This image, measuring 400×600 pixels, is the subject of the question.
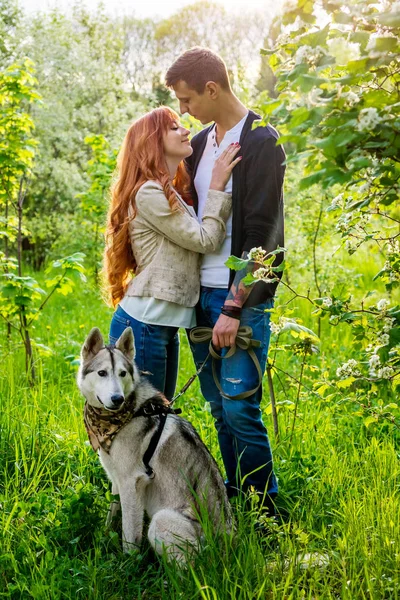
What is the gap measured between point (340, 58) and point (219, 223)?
1.37m

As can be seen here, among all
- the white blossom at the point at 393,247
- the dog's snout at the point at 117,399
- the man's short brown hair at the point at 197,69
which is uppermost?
the man's short brown hair at the point at 197,69

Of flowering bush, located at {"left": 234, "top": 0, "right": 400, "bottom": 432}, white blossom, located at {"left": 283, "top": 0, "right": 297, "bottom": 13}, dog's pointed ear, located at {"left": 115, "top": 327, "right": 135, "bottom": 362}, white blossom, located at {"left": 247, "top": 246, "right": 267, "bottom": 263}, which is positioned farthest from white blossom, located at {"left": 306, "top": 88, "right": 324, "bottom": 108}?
dog's pointed ear, located at {"left": 115, "top": 327, "right": 135, "bottom": 362}

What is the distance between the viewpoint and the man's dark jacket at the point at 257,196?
3.33 m

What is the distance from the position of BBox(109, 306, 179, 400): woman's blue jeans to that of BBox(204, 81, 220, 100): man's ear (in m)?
1.26

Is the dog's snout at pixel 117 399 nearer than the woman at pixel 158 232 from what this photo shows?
Yes

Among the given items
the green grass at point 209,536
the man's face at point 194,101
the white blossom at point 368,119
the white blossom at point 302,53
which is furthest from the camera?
the man's face at point 194,101

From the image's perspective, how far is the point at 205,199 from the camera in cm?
363

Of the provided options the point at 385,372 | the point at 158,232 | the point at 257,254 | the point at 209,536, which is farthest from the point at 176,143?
the point at 209,536

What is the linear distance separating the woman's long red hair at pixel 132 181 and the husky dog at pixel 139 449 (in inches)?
19.5

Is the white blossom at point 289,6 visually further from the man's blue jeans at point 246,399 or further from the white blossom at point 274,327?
the white blossom at point 274,327

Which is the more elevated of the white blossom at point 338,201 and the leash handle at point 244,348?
the white blossom at point 338,201

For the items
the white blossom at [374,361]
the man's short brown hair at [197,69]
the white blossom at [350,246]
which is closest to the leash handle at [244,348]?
the white blossom at [350,246]

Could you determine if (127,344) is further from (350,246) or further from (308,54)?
(308,54)

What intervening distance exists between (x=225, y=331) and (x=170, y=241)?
1.94 ft
